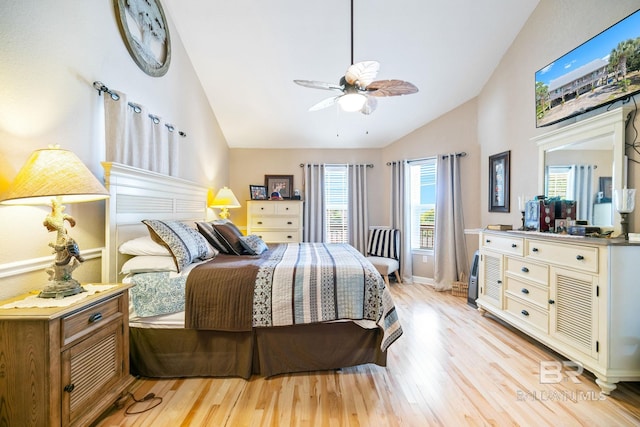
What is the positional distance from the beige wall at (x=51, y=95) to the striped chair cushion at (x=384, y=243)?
3634mm

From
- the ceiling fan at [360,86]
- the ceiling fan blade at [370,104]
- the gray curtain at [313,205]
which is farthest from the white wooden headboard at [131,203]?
the gray curtain at [313,205]

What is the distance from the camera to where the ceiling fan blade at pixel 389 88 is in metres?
2.07

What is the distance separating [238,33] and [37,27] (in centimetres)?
185

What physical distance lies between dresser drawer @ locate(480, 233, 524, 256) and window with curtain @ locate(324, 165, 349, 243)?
2405 mm

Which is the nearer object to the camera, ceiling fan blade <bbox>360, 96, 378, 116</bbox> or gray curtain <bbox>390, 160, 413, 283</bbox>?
ceiling fan blade <bbox>360, 96, 378, 116</bbox>

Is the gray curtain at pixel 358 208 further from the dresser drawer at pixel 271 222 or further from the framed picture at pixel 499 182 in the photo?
the framed picture at pixel 499 182

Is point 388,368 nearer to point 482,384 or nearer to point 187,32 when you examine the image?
point 482,384

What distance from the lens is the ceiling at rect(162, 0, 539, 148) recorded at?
276cm

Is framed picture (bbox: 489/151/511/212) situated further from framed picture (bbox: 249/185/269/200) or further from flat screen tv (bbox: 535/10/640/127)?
framed picture (bbox: 249/185/269/200)

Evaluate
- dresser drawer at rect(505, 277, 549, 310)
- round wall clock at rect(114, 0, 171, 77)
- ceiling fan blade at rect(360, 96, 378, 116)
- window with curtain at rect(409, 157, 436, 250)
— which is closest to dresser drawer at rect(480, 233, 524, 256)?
dresser drawer at rect(505, 277, 549, 310)

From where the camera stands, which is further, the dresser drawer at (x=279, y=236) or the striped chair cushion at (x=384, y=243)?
the dresser drawer at (x=279, y=236)

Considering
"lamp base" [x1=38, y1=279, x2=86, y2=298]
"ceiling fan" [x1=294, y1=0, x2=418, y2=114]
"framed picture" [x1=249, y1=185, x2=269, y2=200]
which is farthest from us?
"framed picture" [x1=249, y1=185, x2=269, y2=200]

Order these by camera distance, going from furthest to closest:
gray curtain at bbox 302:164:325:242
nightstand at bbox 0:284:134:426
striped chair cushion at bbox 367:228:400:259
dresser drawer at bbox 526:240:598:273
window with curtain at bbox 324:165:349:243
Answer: window with curtain at bbox 324:165:349:243, gray curtain at bbox 302:164:325:242, striped chair cushion at bbox 367:228:400:259, dresser drawer at bbox 526:240:598:273, nightstand at bbox 0:284:134:426

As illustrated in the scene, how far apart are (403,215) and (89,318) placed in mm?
4137
